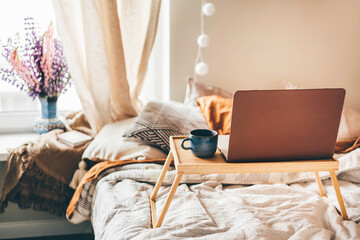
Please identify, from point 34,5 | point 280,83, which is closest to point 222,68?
point 280,83

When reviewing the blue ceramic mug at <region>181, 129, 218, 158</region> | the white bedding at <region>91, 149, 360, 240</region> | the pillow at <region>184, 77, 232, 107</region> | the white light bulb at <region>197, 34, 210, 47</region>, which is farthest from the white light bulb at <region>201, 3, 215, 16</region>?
the blue ceramic mug at <region>181, 129, 218, 158</region>

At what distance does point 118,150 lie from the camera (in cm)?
158

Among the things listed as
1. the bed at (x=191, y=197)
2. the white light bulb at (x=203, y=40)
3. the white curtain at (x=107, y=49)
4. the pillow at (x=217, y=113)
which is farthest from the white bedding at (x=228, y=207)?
the white light bulb at (x=203, y=40)

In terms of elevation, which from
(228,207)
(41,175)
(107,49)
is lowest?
(41,175)

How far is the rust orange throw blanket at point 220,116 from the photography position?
1.67 metres

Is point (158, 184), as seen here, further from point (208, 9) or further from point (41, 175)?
point (208, 9)

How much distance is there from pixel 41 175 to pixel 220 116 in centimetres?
93

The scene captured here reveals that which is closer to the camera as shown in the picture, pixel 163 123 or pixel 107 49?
pixel 163 123

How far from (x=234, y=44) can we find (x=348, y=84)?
815 millimetres

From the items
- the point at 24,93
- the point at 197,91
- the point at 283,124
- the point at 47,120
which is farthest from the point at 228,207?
the point at 24,93

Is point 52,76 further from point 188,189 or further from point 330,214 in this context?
point 330,214

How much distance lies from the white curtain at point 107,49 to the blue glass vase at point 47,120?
209 mm

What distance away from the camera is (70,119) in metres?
2.09

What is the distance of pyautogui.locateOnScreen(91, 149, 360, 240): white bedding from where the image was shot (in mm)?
1027
